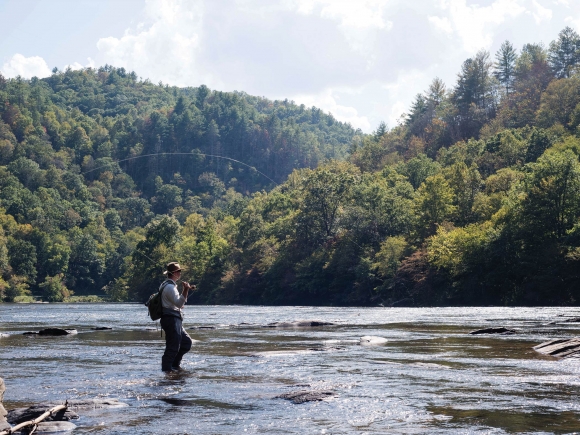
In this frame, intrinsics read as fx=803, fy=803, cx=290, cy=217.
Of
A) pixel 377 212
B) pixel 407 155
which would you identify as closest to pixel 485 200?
pixel 377 212

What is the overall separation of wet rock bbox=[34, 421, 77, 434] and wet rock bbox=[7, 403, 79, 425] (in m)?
0.31

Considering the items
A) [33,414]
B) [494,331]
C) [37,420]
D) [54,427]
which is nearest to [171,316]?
[33,414]

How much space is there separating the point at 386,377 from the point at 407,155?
144m

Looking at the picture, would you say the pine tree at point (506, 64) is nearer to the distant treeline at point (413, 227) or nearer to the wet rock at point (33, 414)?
the distant treeline at point (413, 227)

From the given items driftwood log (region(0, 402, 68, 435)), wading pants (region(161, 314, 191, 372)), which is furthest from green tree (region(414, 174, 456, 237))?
driftwood log (region(0, 402, 68, 435))

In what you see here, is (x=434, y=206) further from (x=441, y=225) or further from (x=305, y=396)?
(x=305, y=396)

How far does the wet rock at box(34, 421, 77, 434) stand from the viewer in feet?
32.4

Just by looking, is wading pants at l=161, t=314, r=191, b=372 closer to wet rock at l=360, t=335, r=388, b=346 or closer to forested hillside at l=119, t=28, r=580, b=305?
wet rock at l=360, t=335, r=388, b=346

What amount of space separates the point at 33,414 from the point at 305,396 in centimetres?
399

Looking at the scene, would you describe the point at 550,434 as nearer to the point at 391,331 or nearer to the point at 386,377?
the point at 386,377

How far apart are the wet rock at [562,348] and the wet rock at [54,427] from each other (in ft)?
38.5

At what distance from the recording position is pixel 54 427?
32.9 feet

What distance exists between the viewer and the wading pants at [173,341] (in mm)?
15742

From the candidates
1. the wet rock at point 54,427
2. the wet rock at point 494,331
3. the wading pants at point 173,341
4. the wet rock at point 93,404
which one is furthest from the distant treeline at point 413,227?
the wet rock at point 54,427
